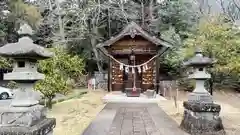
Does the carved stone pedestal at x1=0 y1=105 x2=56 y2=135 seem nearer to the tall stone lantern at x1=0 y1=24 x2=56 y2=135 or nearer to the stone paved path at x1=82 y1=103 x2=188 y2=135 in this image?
the tall stone lantern at x1=0 y1=24 x2=56 y2=135

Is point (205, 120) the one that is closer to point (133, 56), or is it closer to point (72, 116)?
point (72, 116)

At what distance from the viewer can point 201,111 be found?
779cm

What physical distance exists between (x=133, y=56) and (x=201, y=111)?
11861 millimetres

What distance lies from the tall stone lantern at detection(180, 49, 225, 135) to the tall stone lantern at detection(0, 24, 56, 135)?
427cm

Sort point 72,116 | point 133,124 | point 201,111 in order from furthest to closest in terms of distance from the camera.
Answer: point 72,116 → point 133,124 → point 201,111

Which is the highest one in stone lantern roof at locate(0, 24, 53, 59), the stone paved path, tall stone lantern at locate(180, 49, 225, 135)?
stone lantern roof at locate(0, 24, 53, 59)

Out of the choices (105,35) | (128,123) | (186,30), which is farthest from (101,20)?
(128,123)

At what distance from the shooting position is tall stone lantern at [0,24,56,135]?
5020mm

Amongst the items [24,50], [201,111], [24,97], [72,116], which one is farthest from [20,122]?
[72,116]

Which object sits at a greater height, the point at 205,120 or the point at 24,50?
the point at 24,50

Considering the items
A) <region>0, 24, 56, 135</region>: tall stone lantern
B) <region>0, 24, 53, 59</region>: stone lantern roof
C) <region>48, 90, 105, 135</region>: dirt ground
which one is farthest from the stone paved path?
<region>0, 24, 53, 59</region>: stone lantern roof

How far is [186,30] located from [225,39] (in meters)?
10.2

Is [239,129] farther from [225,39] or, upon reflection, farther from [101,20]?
[101,20]

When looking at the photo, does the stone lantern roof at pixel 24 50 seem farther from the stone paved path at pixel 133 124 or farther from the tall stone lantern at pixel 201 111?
the tall stone lantern at pixel 201 111
